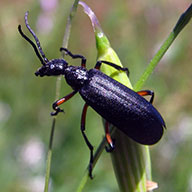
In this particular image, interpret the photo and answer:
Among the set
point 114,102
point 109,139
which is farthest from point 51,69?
point 109,139

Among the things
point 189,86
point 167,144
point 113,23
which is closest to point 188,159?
point 167,144

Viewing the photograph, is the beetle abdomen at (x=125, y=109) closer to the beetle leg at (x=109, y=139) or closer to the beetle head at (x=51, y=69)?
the beetle leg at (x=109, y=139)

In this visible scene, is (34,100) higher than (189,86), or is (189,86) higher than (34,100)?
(34,100)

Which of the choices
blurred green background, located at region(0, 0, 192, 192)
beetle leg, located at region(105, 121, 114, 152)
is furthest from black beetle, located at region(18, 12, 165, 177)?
blurred green background, located at region(0, 0, 192, 192)

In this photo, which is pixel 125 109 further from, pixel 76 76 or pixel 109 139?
pixel 109 139

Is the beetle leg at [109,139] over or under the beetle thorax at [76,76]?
under

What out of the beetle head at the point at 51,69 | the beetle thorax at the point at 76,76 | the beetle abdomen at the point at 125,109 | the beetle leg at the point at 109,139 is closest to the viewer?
the beetle leg at the point at 109,139

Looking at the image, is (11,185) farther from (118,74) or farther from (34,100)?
(118,74)

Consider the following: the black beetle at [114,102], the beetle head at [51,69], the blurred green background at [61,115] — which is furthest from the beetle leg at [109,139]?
the blurred green background at [61,115]
